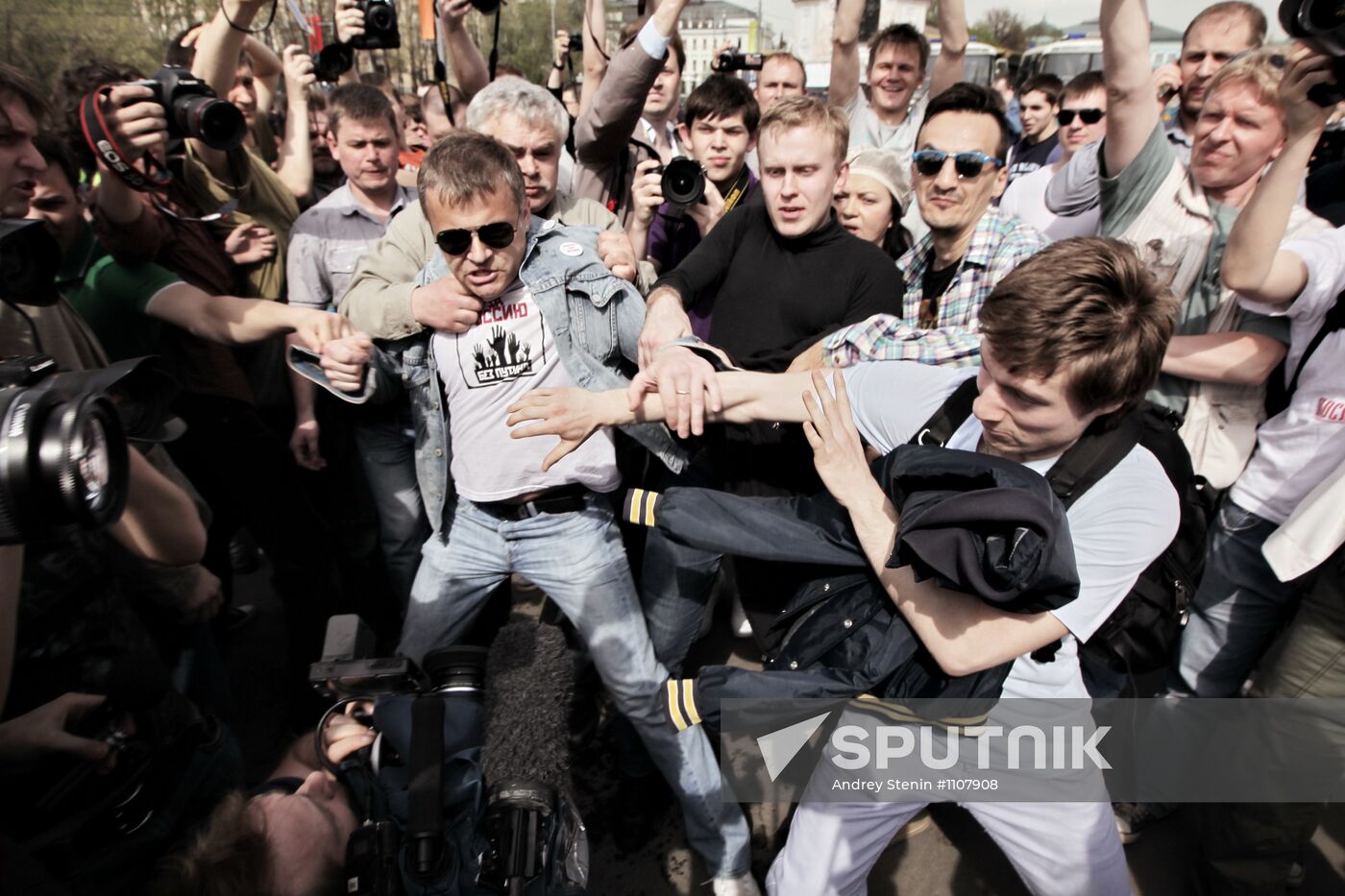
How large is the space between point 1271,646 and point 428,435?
8.41 feet

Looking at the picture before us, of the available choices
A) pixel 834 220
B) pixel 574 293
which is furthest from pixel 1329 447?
pixel 574 293

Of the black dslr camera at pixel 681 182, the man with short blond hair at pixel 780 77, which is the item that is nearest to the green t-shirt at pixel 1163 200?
the black dslr camera at pixel 681 182

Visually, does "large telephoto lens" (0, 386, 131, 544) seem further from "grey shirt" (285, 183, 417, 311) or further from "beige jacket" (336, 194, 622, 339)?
"grey shirt" (285, 183, 417, 311)

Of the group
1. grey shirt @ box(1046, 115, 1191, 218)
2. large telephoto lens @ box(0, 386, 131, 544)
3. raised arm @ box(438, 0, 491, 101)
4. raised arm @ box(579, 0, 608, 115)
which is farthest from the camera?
raised arm @ box(579, 0, 608, 115)

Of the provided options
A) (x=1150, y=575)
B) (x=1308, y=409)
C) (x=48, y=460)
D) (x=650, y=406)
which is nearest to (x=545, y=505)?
(x=650, y=406)

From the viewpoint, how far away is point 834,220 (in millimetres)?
2490

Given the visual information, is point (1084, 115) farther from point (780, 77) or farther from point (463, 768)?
point (463, 768)

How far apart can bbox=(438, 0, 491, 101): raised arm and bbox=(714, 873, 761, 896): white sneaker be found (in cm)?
318

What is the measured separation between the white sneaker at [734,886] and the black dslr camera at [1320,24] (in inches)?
102

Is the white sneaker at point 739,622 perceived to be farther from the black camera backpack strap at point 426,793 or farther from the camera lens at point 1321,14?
the camera lens at point 1321,14

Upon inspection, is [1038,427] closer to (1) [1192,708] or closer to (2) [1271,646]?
(2) [1271,646]

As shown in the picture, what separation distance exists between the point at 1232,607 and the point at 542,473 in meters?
2.10

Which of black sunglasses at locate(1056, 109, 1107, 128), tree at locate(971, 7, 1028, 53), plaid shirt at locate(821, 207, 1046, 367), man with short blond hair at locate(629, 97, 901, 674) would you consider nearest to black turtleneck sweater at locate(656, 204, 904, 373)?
man with short blond hair at locate(629, 97, 901, 674)

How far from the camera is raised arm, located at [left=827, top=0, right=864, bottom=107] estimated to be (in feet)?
13.0
